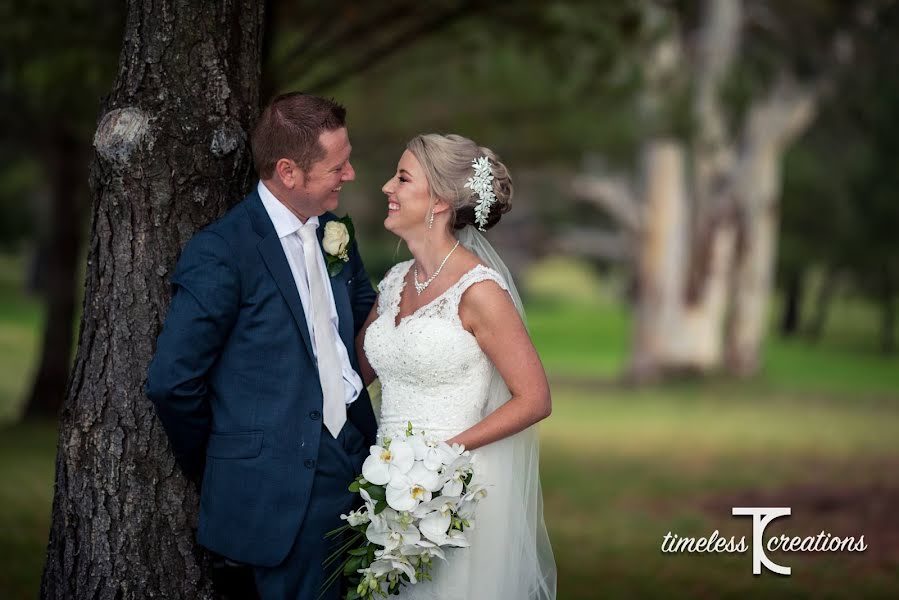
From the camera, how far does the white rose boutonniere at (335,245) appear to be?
3.58 metres

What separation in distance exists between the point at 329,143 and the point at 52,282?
31.6 ft

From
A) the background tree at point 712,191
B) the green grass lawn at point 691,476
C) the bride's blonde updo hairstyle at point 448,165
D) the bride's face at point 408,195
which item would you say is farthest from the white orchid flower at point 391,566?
the background tree at point 712,191

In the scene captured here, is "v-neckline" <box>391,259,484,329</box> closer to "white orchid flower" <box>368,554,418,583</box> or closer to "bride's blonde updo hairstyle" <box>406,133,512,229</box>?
"bride's blonde updo hairstyle" <box>406,133,512,229</box>

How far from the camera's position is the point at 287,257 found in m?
3.42

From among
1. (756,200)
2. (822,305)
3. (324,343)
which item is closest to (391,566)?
(324,343)

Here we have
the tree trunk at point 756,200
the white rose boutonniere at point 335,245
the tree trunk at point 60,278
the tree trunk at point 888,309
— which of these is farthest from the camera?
the tree trunk at point 888,309

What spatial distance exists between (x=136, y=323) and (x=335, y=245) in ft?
2.26

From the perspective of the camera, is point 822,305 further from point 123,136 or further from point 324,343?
point 123,136

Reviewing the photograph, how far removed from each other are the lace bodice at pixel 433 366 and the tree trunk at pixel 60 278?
8899 mm

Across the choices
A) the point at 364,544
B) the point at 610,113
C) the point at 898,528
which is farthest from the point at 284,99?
the point at 610,113

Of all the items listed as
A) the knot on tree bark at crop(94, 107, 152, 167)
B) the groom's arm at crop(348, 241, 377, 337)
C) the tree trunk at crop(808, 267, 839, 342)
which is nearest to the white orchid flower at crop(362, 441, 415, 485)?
the groom's arm at crop(348, 241, 377, 337)

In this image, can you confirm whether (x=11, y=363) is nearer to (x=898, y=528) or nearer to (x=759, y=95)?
(x=759, y=95)

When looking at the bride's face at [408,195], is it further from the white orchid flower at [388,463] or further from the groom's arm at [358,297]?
the white orchid flower at [388,463]

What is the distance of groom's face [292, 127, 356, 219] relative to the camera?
3.38 meters
